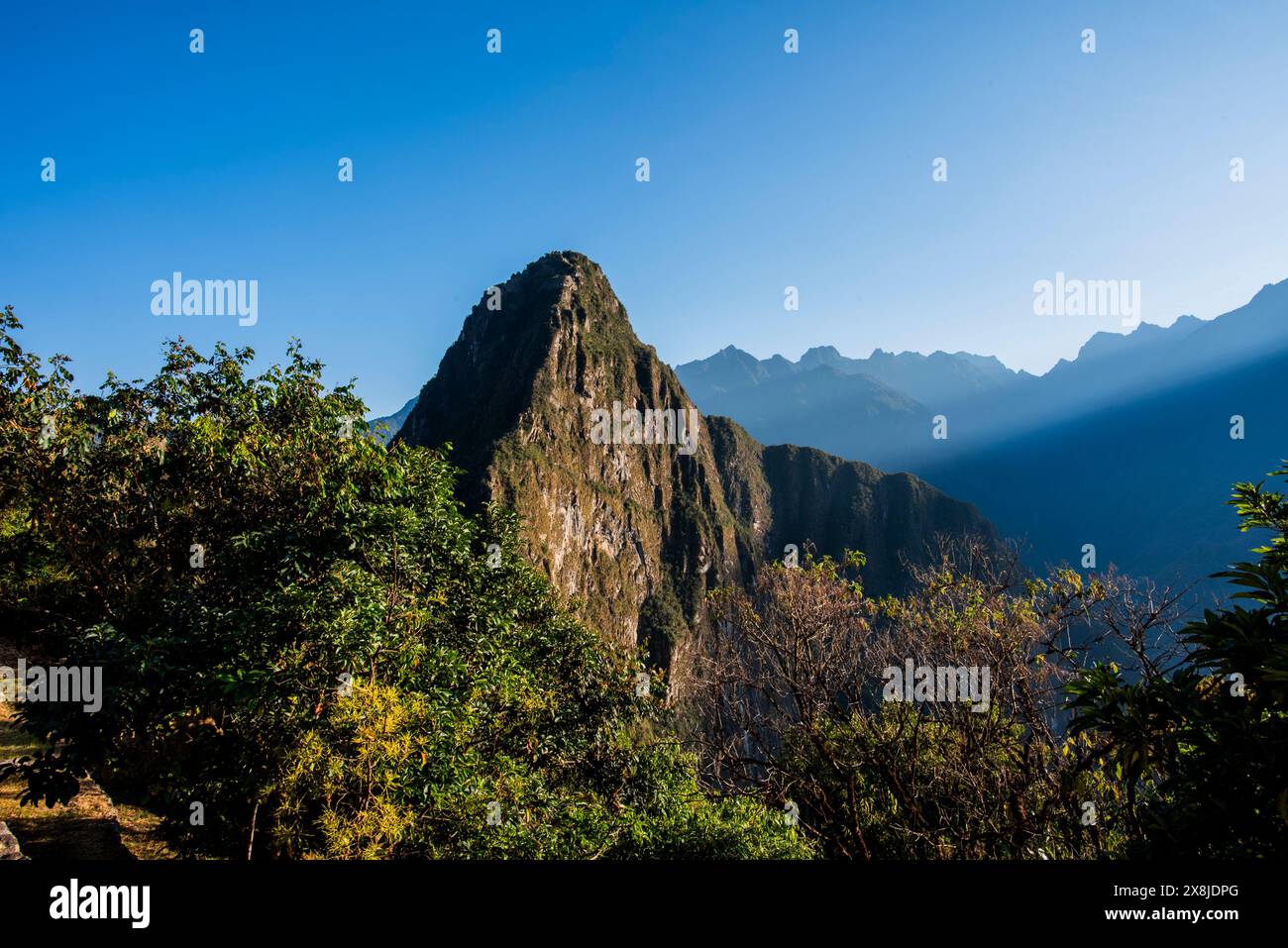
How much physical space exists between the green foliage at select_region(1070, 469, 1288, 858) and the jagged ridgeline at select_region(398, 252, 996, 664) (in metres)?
96.6

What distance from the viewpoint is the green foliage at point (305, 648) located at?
22.2 ft

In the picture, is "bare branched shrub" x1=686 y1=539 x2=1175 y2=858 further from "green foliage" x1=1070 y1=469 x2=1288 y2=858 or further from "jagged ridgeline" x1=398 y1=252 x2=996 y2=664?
"jagged ridgeline" x1=398 y1=252 x2=996 y2=664

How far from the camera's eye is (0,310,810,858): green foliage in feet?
22.2

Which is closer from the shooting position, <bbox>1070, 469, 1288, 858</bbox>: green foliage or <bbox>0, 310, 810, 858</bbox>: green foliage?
<bbox>1070, 469, 1288, 858</bbox>: green foliage

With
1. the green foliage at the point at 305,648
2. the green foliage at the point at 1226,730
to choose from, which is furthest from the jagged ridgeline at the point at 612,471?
the green foliage at the point at 1226,730

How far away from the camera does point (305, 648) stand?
6.96m

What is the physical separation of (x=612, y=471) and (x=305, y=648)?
133 metres

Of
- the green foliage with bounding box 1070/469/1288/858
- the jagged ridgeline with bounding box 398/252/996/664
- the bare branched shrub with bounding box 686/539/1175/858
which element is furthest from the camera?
the jagged ridgeline with bounding box 398/252/996/664

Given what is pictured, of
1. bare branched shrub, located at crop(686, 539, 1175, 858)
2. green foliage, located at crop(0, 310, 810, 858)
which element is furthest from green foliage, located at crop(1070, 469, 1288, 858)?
green foliage, located at crop(0, 310, 810, 858)

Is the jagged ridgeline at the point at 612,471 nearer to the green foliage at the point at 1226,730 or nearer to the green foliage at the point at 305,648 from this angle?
the green foliage at the point at 305,648

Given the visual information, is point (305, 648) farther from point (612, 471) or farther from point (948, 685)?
point (612, 471)

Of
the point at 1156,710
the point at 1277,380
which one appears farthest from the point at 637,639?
the point at 1277,380

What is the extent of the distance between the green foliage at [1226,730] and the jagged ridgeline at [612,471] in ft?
317

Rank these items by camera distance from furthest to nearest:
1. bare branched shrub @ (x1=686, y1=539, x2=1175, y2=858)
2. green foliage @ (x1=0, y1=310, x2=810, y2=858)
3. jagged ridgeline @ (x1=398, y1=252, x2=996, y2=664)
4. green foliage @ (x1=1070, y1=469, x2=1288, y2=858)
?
jagged ridgeline @ (x1=398, y1=252, x2=996, y2=664), bare branched shrub @ (x1=686, y1=539, x2=1175, y2=858), green foliage @ (x1=0, y1=310, x2=810, y2=858), green foliage @ (x1=1070, y1=469, x2=1288, y2=858)
